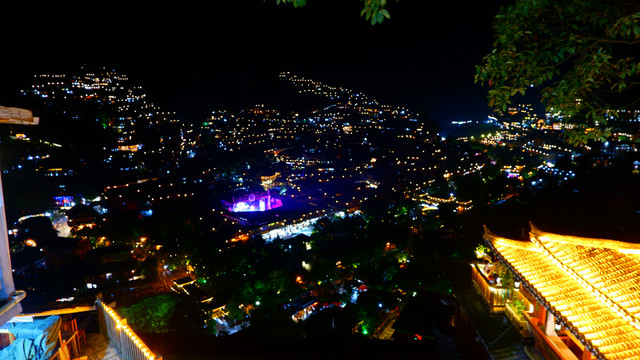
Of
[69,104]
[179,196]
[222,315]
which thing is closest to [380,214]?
[222,315]

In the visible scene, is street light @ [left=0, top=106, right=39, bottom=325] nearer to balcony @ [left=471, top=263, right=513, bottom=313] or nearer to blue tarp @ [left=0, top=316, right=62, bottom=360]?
blue tarp @ [left=0, top=316, right=62, bottom=360]

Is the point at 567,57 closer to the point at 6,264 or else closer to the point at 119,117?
the point at 6,264

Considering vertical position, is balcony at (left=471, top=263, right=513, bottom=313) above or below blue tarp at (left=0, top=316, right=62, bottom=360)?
below

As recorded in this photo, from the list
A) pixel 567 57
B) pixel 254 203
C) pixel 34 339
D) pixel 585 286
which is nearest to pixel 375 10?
pixel 567 57

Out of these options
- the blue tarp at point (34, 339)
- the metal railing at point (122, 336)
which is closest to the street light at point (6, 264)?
the blue tarp at point (34, 339)

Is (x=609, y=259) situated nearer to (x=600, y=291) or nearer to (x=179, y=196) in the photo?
(x=600, y=291)

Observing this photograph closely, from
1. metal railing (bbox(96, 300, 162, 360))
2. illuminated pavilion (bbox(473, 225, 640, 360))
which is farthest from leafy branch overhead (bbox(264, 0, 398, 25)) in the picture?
metal railing (bbox(96, 300, 162, 360))

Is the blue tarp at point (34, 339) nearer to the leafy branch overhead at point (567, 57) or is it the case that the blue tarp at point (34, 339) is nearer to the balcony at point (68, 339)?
the balcony at point (68, 339)

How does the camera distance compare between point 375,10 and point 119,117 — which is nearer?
point 375,10
